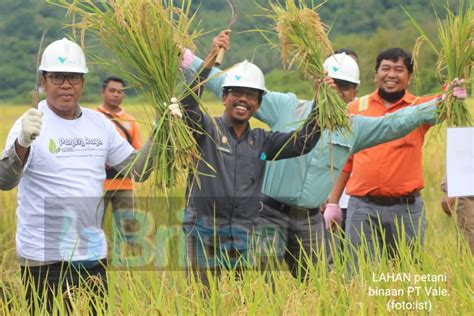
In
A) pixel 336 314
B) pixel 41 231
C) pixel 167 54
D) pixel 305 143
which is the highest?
pixel 167 54

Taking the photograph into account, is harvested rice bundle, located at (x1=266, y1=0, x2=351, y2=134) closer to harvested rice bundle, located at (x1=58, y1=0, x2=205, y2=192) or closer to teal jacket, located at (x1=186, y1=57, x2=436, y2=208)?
harvested rice bundle, located at (x1=58, y1=0, x2=205, y2=192)

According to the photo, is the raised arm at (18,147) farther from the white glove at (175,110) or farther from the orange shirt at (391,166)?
the orange shirt at (391,166)

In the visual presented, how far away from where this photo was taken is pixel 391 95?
6.54 meters

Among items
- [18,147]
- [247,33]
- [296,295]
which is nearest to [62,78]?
[18,147]

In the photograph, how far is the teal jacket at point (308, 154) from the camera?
5.91m

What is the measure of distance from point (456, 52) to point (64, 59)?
6.65ft

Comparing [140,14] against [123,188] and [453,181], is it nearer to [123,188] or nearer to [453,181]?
[453,181]

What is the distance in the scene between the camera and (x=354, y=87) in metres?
6.27

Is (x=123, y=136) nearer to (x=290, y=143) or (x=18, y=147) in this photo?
(x=290, y=143)

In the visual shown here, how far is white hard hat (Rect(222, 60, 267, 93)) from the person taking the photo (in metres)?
5.38

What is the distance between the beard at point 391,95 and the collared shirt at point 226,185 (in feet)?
4.07

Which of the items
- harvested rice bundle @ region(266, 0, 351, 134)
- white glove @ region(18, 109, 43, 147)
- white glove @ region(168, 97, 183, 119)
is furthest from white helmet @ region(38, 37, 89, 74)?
harvested rice bundle @ region(266, 0, 351, 134)

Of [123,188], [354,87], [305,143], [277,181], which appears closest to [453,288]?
[305,143]

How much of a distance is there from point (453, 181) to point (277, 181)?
3.57ft
